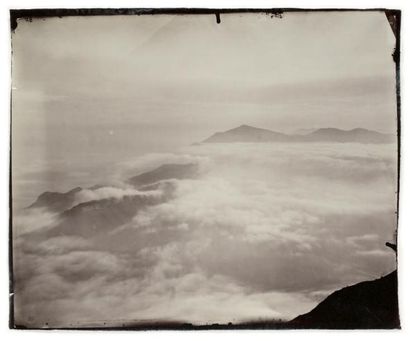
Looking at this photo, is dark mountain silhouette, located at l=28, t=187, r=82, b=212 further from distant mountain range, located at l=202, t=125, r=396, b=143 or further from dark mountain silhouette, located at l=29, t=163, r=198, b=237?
distant mountain range, located at l=202, t=125, r=396, b=143

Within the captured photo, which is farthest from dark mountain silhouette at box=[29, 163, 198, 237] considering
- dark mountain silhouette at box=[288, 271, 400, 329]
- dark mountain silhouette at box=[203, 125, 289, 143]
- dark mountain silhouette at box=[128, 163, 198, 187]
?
dark mountain silhouette at box=[288, 271, 400, 329]

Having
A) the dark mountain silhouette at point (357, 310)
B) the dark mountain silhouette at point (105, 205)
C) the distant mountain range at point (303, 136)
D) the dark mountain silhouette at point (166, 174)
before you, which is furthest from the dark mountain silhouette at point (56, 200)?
the dark mountain silhouette at point (357, 310)

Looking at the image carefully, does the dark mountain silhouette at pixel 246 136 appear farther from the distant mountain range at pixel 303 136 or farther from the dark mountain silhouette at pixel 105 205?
the dark mountain silhouette at pixel 105 205

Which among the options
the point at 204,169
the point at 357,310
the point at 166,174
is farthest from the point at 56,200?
the point at 357,310

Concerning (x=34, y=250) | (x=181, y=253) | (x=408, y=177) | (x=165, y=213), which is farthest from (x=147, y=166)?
(x=408, y=177)

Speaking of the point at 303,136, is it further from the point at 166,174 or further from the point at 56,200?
the point at 56,200

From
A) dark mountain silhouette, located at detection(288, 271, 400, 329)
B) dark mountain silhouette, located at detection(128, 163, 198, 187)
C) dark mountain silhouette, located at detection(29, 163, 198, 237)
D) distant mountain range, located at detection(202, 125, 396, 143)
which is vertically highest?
distant mountain range, located at detection(202, 125, 396, 143)

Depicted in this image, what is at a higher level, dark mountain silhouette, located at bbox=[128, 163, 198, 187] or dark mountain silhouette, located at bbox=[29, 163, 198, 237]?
dark mountain silhouette, located at bbox=[128, 163, 198, 187]
